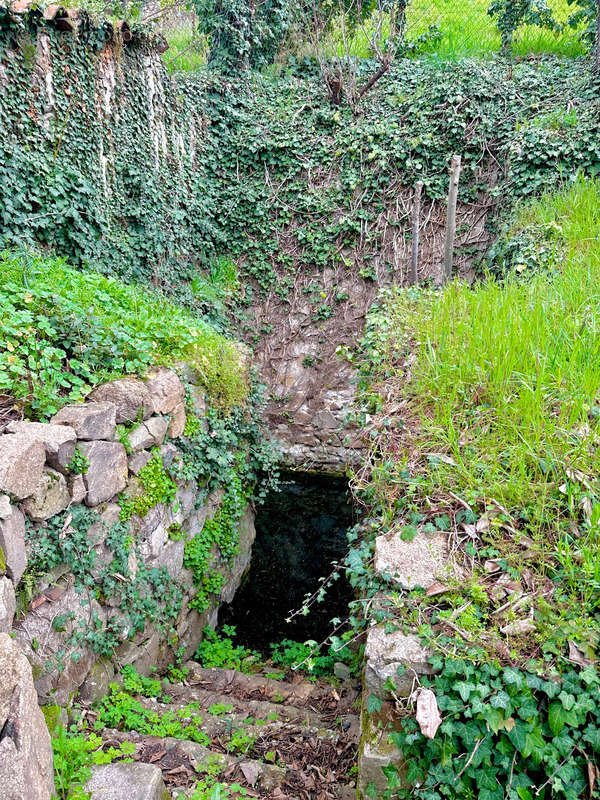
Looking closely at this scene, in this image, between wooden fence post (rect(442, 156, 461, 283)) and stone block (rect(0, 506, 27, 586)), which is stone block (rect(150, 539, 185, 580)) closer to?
stone block (rect(0, 506, 27, 586))

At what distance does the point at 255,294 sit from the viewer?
7.90m

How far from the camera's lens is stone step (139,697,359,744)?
2703mm

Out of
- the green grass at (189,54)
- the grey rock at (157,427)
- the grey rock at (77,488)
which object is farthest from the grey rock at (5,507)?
the green grass at (189,54)

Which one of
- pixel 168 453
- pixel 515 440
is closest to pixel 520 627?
pixel 515 440

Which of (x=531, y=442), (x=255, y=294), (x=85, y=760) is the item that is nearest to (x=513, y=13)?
(x=255, y=294)

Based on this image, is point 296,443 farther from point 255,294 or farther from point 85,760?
point 85,760

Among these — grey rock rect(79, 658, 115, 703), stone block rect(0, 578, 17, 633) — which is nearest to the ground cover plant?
stone block rect(0, 578, 17, 633)

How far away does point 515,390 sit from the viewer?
2.65 meters

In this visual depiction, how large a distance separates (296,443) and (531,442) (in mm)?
5497

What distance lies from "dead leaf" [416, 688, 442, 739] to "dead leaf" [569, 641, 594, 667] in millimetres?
452

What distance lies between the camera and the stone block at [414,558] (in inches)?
76.7

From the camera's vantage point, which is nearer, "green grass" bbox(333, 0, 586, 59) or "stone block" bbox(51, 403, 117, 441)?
"stone block" bbox(51, 403, 117, 441)

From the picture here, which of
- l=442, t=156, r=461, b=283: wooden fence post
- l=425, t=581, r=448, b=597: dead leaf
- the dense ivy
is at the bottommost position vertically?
l=425, t=581, r=448, b=597: dead leaf

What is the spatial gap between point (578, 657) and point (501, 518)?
58 cm
